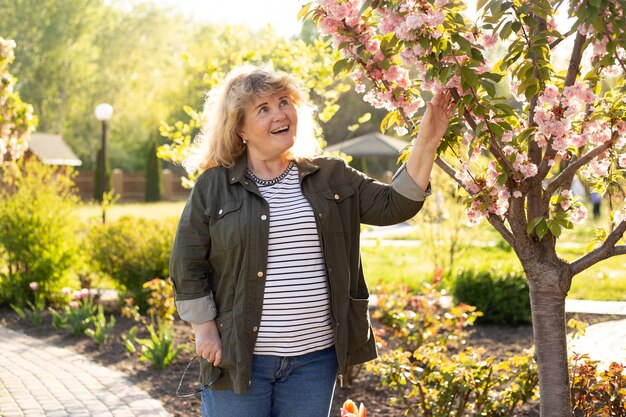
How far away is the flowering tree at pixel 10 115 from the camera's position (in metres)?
8.12

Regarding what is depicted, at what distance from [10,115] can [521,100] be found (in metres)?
6.97

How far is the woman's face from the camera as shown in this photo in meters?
2.79

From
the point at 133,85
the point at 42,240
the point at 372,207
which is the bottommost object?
the point at 42,240

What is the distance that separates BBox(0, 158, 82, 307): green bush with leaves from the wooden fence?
29074 millimetres

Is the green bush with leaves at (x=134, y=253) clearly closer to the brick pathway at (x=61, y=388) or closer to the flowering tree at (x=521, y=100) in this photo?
the brick pathway at (x=61, y=388)

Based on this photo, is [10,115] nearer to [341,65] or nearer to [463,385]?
[463,385]

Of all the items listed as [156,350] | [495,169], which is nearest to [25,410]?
[156,350]

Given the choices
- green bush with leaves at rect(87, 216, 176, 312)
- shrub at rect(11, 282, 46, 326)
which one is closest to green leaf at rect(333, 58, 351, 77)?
green bush with leaves at rect(87, 216, 176, 312)

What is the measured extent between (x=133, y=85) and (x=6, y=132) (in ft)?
113

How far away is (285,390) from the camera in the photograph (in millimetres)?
2688

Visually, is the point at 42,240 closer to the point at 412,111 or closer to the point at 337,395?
the point at 337,395

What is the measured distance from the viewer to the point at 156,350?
611cm

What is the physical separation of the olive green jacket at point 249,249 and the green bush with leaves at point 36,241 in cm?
639

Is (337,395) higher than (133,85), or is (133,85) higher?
(133,85)
